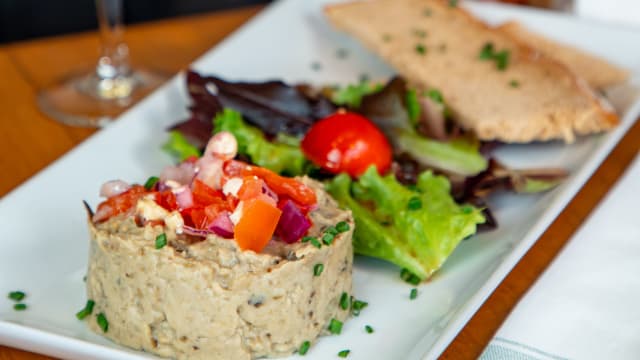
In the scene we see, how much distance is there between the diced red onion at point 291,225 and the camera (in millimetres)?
2664

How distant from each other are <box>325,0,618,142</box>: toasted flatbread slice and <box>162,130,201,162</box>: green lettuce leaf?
3.32 ft

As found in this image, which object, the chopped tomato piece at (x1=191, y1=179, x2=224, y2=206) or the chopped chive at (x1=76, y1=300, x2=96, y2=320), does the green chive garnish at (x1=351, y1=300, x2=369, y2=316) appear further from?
the chopped chive at (x1=76, y1=300, x2=96, y2=320)

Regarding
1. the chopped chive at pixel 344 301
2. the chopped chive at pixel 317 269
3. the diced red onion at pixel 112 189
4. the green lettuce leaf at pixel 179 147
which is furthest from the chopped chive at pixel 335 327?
the green lettuce leaf at pixel 179 147

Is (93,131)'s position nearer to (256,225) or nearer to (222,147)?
(222,147)

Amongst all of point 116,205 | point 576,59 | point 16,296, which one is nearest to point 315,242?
point 116,205

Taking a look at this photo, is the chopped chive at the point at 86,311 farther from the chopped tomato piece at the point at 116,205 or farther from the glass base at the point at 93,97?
the glass base at the point at 93,97

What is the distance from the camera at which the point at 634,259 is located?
308 cm

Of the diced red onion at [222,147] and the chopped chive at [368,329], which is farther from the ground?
the diced red onion at [222,147]

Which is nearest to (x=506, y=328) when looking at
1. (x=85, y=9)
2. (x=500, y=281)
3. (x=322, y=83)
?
(x=500, y=281)

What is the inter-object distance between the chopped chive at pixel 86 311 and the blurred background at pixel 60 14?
13.6 ft

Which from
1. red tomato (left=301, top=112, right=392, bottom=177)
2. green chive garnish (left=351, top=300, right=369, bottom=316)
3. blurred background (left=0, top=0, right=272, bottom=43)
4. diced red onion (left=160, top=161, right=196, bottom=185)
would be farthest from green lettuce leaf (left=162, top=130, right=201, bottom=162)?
blurred background (left=0, top=0, right=272, bottom=43)

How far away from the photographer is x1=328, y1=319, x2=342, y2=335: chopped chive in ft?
9.20

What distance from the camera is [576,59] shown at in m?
4.36

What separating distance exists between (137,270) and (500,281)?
3.16 feet
